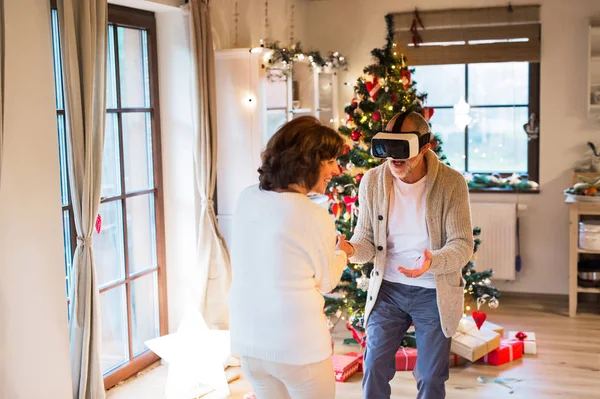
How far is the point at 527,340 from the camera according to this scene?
478cm

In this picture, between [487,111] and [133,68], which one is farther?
[487,111]

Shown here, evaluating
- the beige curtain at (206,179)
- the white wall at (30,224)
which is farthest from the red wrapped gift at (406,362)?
the white wall at (30,224)

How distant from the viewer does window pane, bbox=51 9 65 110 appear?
351 centimetres

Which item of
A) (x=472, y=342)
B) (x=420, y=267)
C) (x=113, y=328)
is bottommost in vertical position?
(x=472, y=342)

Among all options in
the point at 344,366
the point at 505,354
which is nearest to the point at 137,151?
the point at 344,366

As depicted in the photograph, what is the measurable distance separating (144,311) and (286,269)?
2.45 meters

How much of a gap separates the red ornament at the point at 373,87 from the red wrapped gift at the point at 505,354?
5.39 ft

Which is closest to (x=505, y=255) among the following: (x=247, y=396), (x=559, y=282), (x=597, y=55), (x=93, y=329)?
(x=559, y=282)

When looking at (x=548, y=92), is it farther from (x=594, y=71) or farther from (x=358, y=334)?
(x=358, y=334)

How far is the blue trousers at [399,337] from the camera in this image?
2961mm

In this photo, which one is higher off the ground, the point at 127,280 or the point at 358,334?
the point at 127,280

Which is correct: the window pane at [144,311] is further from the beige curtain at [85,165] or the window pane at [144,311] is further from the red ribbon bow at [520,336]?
the red ribbon bow at [520,336]

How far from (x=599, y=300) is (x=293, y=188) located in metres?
4.37

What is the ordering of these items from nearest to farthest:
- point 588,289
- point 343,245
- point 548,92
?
point 343,245, point 588,289, point 548,92
